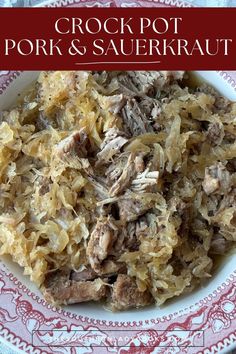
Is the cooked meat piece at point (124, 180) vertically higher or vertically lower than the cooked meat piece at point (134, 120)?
lower

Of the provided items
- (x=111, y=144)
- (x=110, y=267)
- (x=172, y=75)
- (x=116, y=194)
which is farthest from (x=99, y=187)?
(x=172, y=75)

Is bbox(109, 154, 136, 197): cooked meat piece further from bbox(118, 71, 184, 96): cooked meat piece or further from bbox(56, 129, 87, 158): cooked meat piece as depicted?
bbox(118, 71, 184, 96): cooked meat piece

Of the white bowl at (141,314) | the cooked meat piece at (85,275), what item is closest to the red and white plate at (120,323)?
the white bowl at (141,314)

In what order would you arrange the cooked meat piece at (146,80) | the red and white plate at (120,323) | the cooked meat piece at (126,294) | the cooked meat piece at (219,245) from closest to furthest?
the red and white plate at (120,323)
the cooked meat piece at (126,294)
the cooked meat piece at (219,245)
the cooked meat piece at (146,80)

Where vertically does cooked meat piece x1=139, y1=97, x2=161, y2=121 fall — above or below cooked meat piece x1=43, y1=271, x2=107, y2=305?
above

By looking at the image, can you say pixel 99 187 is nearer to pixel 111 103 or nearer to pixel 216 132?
pixel 111 103

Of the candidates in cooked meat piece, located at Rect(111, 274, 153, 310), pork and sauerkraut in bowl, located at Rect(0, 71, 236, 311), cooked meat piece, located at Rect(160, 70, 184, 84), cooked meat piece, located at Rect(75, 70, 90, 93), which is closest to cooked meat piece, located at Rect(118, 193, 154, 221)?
pork and sauerkraut in bowl, located at Rect(0, 71, 236, 311)

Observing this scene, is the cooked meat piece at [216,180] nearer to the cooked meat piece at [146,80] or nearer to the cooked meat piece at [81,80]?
the cooked meat piece at [146,80]

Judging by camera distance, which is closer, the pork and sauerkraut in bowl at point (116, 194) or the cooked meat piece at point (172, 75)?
the pork and sauerkraut in bowl at point (116, 194)
